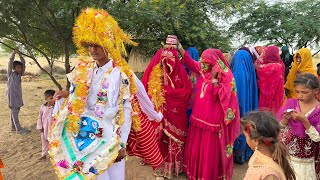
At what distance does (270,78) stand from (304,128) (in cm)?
207

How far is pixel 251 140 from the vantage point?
2.10m

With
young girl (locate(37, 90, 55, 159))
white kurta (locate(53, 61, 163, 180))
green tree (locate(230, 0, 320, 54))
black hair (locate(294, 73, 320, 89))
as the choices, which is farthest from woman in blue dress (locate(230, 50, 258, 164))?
green tree (locate(230, 0, 320, 54))

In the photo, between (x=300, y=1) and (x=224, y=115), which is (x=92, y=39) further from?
(x=300, y=1)

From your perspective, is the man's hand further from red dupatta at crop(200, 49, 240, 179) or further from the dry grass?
the dry grass

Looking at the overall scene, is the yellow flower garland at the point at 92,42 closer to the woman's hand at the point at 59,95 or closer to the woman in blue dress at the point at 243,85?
the woman's hand at the point at 59,95

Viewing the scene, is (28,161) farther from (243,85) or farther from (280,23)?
(280,23)

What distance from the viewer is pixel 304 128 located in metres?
3.13

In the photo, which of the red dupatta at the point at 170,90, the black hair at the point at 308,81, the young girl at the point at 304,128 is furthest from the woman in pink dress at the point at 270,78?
the black hair at the point at 308,81

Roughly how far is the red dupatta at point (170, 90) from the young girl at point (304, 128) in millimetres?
1523

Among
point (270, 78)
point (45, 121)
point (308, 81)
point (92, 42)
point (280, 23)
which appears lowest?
point (45, 121)

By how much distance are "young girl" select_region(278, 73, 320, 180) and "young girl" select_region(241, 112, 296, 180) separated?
0.89 m

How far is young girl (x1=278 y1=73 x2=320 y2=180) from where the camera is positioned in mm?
2988

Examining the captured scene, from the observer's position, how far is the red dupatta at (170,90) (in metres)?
4.38

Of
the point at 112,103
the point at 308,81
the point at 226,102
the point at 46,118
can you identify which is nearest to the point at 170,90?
the point at 226,102
